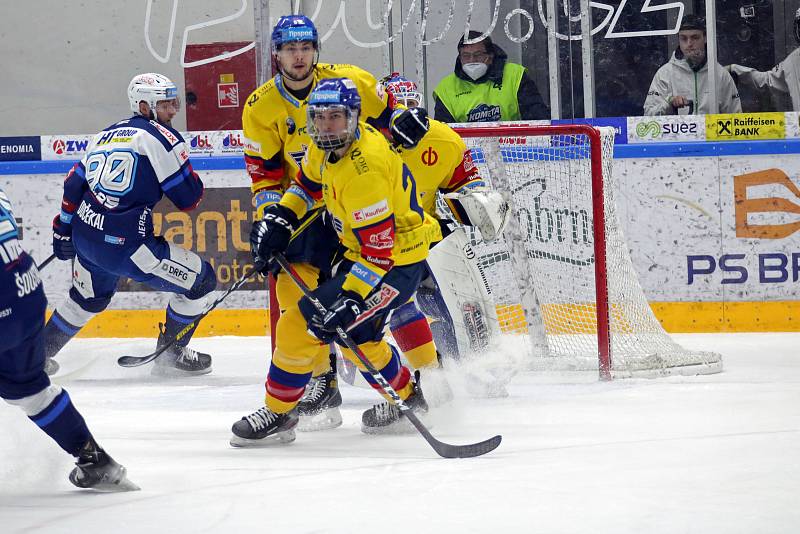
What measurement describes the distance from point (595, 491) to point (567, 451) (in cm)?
54

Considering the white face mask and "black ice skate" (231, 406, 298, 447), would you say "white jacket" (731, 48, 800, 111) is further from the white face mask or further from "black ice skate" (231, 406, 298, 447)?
"black ice skate" (231, 406, 298, 447)

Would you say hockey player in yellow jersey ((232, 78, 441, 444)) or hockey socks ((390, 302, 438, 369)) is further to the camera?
hockey socks ((390, 302, 438, 369))

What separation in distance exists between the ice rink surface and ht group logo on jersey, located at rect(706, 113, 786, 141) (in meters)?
1.40

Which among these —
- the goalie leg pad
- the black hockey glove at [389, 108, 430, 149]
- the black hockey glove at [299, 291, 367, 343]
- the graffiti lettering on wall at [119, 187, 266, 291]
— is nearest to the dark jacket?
the graffiti lettering on wall at [119, 187, 266, 291]

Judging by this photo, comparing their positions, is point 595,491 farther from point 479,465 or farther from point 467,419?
point 467,419

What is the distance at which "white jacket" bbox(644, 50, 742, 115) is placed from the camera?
5.89 metres

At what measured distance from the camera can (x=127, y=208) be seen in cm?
482

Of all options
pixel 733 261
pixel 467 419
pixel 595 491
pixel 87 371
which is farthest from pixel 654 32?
pixel 595 491

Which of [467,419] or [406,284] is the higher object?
[406,284]

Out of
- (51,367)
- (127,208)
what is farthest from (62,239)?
(51,367)

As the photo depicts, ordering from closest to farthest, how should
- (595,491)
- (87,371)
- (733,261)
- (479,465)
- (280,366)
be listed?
(595,491) < (479,465) < (280,366) < (87,371) < (733,261)

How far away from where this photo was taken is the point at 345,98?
3301mm

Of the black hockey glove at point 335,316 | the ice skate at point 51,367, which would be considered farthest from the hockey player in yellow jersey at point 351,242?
the ice skate at point 51,367

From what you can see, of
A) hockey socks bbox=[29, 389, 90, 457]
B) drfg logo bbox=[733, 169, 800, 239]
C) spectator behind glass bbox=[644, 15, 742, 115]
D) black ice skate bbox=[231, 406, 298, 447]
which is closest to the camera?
hockey socks bbox=[29, 389, 90, 457]
